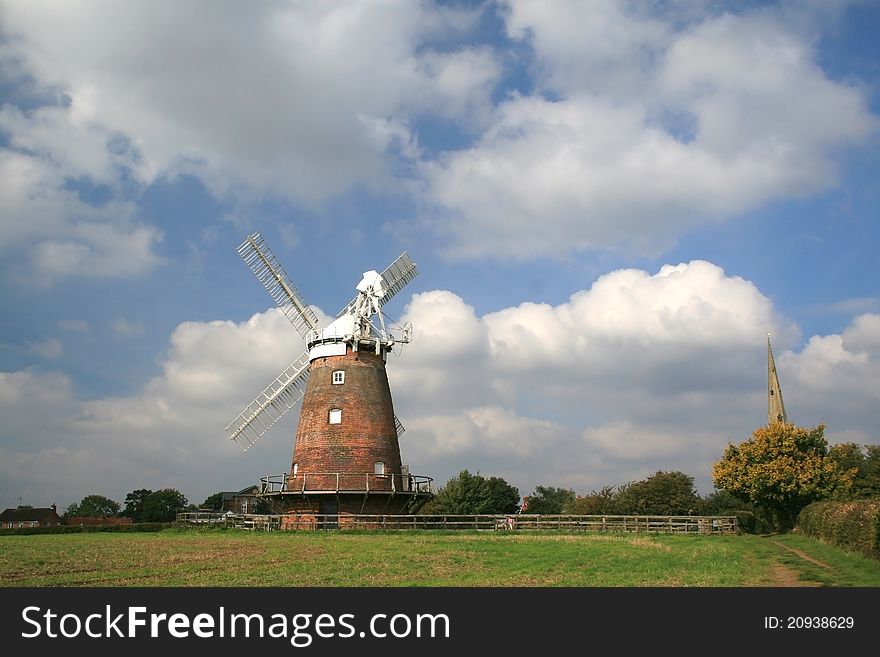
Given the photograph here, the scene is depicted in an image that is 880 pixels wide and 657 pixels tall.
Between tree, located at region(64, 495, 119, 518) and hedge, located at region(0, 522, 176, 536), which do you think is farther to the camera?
tree, located at region(64, 495, 119, 518)

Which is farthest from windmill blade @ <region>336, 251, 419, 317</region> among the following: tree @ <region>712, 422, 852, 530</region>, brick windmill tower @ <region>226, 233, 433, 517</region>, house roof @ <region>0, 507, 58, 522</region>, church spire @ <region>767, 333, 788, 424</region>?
house roof @ <region>0, 507, 58, 522</region>

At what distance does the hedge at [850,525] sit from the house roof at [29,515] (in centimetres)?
9621

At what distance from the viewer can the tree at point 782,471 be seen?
3559 centimetres

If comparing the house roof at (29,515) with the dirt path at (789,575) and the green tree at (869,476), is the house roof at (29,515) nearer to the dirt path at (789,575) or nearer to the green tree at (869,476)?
the green tree at (869,476)

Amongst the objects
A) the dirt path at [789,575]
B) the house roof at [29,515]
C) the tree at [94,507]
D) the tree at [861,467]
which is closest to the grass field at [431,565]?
the dirt path at [789,575]

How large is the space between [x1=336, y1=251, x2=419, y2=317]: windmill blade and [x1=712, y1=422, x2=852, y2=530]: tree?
1898 centimetres

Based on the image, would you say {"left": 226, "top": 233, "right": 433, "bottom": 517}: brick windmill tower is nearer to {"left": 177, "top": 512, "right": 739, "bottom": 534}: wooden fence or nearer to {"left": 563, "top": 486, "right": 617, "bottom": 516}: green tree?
{"left": 177, "top": 512, "right": 739, "bottom": 534}: wooden fence

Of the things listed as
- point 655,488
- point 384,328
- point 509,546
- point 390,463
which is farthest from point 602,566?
point 655,488

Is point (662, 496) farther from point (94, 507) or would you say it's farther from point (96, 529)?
point (94, 507)

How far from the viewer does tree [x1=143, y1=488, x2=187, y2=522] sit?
322 ft

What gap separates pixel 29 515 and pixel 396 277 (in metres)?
80.7
